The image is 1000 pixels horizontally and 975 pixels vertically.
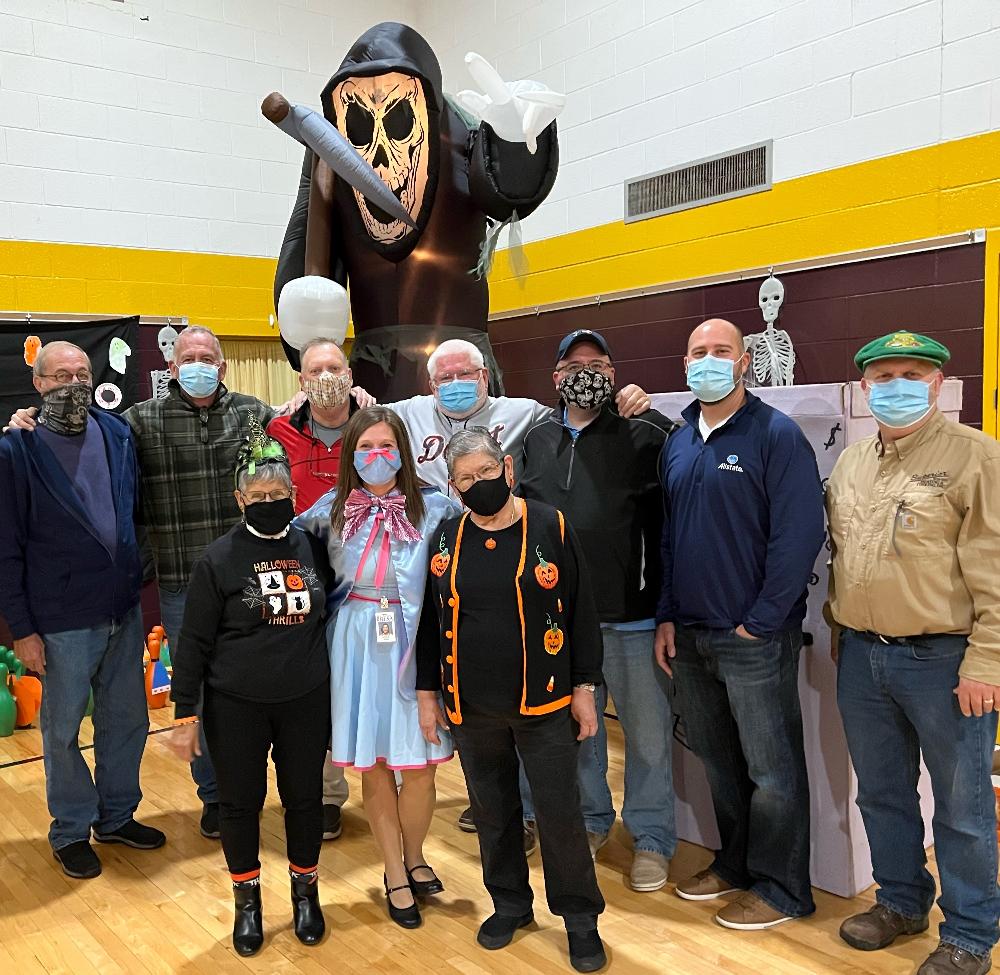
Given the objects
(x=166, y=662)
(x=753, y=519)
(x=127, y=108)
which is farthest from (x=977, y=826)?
(x=127, y=108)

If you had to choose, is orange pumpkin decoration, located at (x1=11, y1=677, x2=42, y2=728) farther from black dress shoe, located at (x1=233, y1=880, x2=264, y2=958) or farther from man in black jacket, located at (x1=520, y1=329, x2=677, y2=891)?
man in black jacket, located at (x1=520, y1=329, x2=677, y2=891)

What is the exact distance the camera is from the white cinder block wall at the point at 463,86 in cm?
405

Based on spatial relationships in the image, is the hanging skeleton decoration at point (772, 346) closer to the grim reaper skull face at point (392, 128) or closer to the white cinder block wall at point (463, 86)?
the white cinder block wall at point (463, 86)

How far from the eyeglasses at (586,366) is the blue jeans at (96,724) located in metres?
1.62

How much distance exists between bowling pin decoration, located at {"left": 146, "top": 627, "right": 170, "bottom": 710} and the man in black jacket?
285cm

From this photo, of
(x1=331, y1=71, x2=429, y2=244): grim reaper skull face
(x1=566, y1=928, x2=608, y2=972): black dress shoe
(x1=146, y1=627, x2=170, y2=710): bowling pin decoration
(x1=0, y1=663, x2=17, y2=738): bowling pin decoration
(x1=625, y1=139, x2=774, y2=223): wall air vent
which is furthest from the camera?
(x1=146, y1=627, x2=170, y2=710): bowling pin decoration

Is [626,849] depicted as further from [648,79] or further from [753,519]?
[648,79]

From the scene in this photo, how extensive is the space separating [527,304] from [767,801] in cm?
408

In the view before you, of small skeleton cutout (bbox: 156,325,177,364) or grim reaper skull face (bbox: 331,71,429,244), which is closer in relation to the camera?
grim reaper skull face (bbox: 331,71,429,244)

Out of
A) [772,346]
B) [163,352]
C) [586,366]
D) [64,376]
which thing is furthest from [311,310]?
[163,352]

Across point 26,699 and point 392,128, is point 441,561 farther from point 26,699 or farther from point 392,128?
point 26,699

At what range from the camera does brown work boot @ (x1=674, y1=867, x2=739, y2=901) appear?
8.44 ft

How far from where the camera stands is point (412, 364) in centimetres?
331

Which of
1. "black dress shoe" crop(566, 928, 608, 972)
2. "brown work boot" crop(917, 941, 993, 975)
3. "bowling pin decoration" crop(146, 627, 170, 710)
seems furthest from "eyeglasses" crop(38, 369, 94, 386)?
"brown work boot" crop(917, 941, 993, 975)
